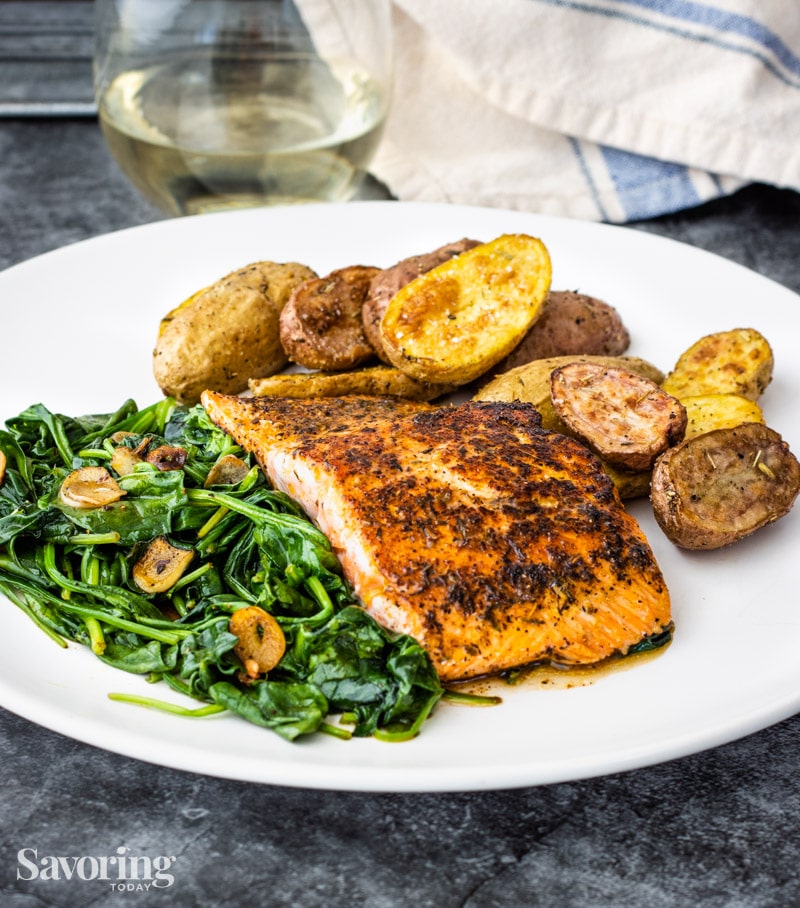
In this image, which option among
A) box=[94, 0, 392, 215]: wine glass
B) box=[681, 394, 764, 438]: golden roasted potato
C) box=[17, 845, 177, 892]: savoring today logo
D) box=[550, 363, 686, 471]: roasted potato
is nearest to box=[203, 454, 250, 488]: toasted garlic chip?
box=[550, 363, 686, 471]: roasted potato

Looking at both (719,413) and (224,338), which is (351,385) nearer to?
(224,338)

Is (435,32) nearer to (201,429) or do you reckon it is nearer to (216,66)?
(216,66)

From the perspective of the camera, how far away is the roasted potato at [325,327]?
10.8ft

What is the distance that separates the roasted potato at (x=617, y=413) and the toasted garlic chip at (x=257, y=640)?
95cm

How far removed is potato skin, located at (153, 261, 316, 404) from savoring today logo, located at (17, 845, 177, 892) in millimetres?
1467

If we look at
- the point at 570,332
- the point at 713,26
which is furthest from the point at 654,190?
the point at 570,332

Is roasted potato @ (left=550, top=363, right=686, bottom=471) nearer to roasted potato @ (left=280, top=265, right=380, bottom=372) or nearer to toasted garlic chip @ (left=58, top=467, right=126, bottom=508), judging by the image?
roasted potato @ (left=280, top=265, right=380, bottom=372)

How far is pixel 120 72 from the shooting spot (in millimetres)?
4430

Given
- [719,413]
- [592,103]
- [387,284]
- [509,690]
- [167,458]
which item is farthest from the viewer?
[592,103]

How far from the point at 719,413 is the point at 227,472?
1.27 m

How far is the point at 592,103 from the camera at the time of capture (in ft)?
Answer: 15.6

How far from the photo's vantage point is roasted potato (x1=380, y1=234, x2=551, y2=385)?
3.17m

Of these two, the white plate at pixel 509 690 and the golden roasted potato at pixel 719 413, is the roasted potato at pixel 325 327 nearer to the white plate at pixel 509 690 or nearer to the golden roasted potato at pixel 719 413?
the white plate at pixel 509 690

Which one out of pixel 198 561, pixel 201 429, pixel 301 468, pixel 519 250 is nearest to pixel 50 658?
pixel 198 561
